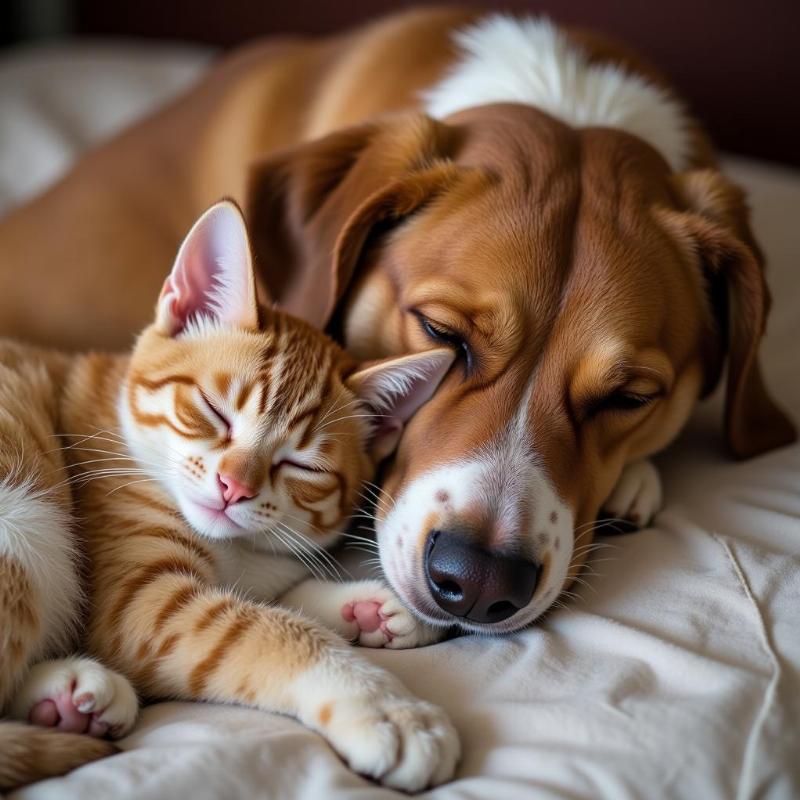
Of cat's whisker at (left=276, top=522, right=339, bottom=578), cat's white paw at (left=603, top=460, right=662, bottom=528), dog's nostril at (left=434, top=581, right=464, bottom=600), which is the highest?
dog's nostril at (left=434, top=581, right=464, bottom=600)

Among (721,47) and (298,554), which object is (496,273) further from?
(721,47)

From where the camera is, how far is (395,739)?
1.15 meters

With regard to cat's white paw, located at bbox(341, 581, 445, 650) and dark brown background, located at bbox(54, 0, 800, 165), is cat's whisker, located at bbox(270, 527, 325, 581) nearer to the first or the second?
cat's white paw, located at bbox(341, 581, 445, 650)

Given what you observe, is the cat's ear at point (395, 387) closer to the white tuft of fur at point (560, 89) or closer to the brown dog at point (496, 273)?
the brown dog at point (496, 273)

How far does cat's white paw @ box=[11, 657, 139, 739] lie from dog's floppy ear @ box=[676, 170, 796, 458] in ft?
3.87

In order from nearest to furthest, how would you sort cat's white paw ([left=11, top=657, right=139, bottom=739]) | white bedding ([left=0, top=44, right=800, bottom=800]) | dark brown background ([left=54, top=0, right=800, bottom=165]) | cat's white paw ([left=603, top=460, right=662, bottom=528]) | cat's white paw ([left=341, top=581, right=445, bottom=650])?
1. white bedding ([left=0, top=44, right=800, bottom=800])
2. cat's white paw ([left=11, top=657, right=139, bottom=739])
3. cat's white paw ([left=341, top=581, right=445, bottom=650])
4. cat's white paw ([left=603, top=460, right=662, bottom=528])
5. dark brown background ([left=54, top=0, right=800, bottom=165])

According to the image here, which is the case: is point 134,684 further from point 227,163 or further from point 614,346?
point 227,163

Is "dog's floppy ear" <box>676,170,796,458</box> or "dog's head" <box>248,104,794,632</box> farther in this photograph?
"dog's floppy ear" <box>676,170,796,458</box>

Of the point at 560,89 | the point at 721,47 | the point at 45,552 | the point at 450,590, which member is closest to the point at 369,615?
the point at 450,590

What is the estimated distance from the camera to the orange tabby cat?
3.98 feet

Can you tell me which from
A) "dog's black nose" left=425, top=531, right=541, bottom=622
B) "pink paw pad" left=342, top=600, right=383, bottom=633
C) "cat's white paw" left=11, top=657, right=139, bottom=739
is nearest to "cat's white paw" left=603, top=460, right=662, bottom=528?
"dog's black nose" left=425, top=531, right=541, bottom=622

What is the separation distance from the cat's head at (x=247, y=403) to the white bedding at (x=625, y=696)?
279mm

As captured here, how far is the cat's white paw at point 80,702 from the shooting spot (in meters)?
1.21

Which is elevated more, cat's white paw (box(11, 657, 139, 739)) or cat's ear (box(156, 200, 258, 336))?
cat's ear (box(156, 200, 258, 336))
